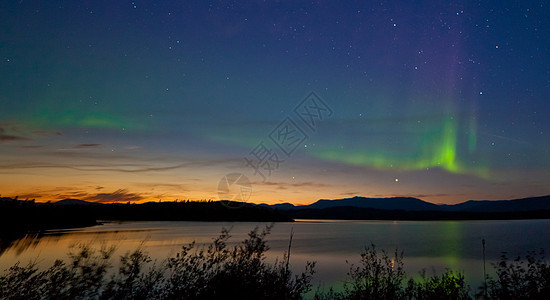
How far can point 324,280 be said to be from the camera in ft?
84.3

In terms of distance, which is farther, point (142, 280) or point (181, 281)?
point (181, 281)

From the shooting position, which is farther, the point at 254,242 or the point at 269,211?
the point at 269,211

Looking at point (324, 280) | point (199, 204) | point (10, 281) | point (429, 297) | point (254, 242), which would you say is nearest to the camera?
point (10, 281)

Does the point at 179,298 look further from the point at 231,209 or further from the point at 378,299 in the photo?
the point at 231,209

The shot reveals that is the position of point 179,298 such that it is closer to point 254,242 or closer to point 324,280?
point 254,242

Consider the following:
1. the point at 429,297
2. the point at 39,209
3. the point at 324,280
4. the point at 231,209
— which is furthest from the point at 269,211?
the point at 429,297

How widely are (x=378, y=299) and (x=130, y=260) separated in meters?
6.49

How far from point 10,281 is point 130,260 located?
2.42 m

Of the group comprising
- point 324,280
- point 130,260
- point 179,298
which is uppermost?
point 130,260

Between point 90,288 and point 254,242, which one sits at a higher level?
point 254,242

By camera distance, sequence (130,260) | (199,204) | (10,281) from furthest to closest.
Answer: (199,204)
(130,260)
(10,281)

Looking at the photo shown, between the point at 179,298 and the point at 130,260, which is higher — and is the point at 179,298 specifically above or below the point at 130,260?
below

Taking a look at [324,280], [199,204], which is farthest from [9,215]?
[199,204]

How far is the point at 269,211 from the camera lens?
18075 centimetres
